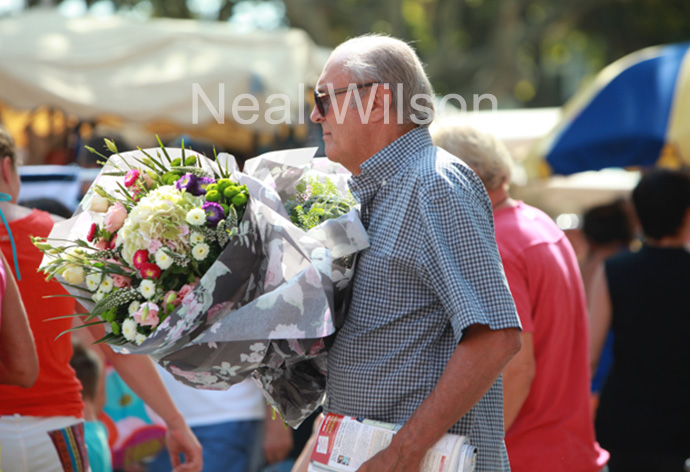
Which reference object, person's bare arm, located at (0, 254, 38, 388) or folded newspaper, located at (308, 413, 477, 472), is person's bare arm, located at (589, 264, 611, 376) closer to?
folded newspaper, located at (308, 413, 477, 472)

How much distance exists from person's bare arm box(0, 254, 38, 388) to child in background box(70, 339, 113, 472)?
966mm

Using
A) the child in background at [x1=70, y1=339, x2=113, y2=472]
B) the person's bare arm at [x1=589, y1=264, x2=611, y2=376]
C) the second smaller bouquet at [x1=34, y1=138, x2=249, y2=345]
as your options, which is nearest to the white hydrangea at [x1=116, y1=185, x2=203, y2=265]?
the second smaller bouquet at [x1=34, y1=138, x2=249, y2=345]

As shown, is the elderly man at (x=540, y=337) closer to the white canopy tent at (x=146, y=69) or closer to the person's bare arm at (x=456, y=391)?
the person's bare arm at (x=456, y=391)

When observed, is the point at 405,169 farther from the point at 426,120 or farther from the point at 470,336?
the point at 470,336

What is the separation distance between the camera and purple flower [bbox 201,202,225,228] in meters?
2.06

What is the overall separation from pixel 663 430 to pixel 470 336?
2287mm

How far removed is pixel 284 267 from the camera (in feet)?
6.74

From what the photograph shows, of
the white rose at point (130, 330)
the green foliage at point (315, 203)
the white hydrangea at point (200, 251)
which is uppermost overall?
the white hydrangea at point (200, 251)

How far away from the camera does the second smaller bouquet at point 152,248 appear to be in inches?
80.2

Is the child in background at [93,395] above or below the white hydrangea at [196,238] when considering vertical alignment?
below

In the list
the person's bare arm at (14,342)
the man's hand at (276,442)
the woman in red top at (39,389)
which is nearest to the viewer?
the person's bare arm at (14,342)

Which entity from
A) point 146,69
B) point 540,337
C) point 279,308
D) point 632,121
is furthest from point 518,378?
point 146,69

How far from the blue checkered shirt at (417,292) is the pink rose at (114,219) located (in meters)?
0.65

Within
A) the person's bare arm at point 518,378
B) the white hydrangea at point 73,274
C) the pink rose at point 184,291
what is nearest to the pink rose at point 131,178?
the white hydrangea at point 73,274
